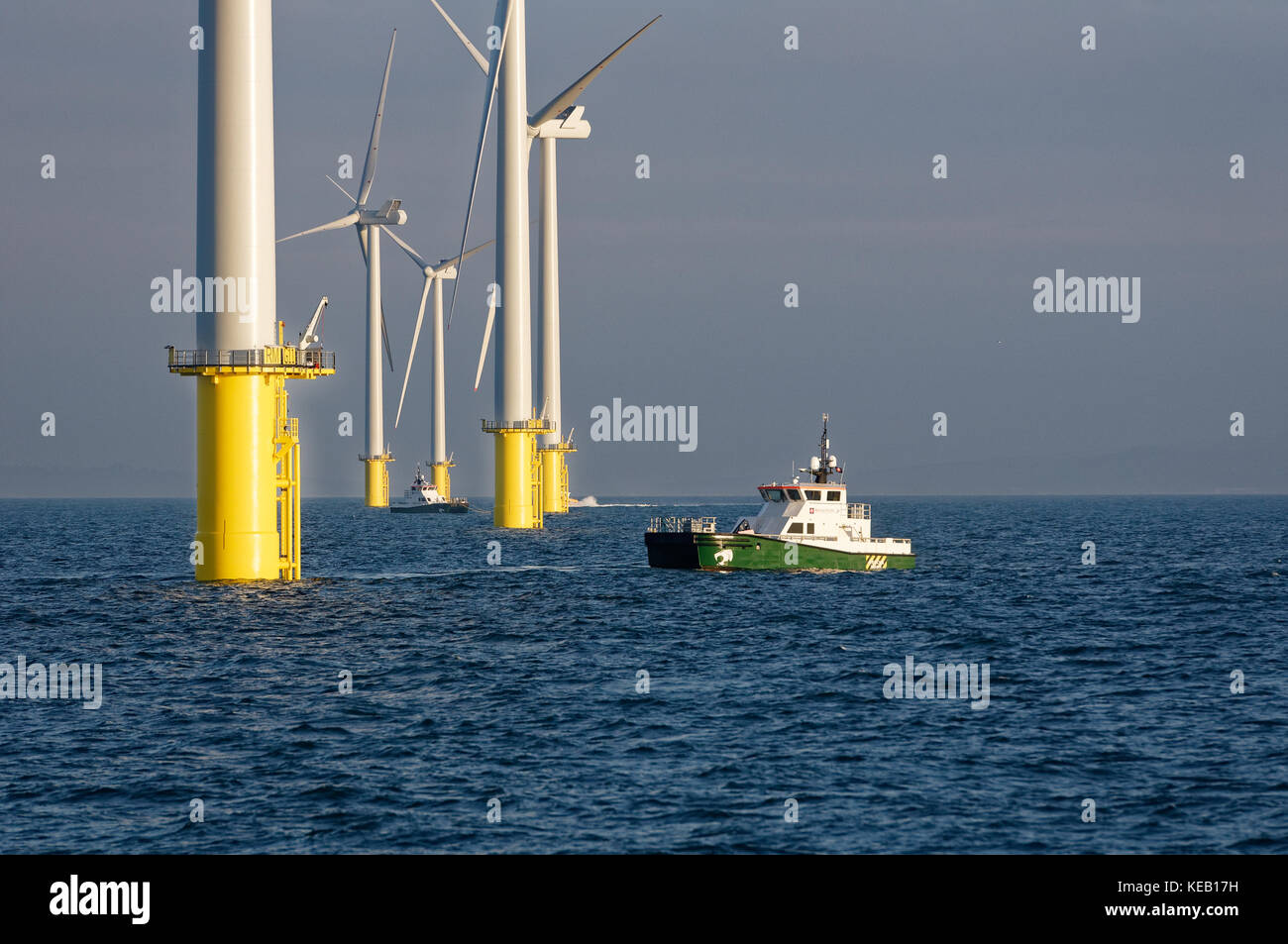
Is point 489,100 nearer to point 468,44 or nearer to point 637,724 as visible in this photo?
point 468,44

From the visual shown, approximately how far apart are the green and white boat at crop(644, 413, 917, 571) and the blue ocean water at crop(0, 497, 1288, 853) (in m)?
7.31

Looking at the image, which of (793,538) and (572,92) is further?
(572,92)

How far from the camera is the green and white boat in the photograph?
8306 centimetres

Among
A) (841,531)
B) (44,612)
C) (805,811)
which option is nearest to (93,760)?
(805,811)

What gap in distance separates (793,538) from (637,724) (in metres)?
48.8

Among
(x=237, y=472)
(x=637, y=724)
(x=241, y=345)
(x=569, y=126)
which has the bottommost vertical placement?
(x=637, y=724)

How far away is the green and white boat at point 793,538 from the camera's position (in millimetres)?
83062

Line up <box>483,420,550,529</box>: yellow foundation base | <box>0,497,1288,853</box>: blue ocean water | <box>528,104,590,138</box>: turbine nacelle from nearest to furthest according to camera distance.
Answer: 1. <box>0,497,1288,853</box>: blue ocean water
2. <box>483,420,550,529</box>: yellow foundation base
3. <box>528,104,590,138</box>: turbine nacelle

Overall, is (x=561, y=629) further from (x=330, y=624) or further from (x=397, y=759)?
(x=397, y=759)

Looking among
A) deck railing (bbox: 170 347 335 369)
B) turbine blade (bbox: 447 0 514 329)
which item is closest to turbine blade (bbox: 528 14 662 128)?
turbine blade (bbox: 447 0 514 329)

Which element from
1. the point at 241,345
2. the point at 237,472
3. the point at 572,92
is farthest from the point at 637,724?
the point at 572,92

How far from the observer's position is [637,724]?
36.0m

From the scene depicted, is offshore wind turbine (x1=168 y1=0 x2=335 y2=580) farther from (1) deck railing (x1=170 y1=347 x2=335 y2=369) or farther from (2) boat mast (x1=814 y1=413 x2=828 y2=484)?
(2) boat mast (x1=814 y1=413 x2=828 y2=484)

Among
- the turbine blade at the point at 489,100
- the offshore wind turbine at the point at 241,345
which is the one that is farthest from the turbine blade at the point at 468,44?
the offshore wind turbine at the point at 241,345
